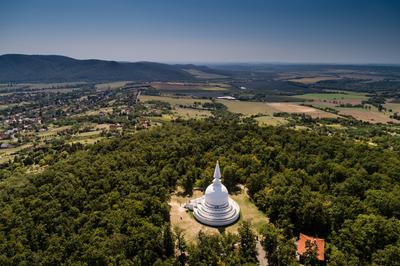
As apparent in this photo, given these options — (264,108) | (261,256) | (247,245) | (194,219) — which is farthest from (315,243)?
(264,108)

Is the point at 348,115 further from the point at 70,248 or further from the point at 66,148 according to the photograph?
the point at 70,248

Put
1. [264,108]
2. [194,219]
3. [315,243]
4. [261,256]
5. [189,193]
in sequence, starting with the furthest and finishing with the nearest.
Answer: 1. [264,108]
2. [189,193]
3. [194,219]
4. [261,256]
5. [315,243]

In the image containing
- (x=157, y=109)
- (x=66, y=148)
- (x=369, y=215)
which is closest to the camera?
(x=369, y=215)

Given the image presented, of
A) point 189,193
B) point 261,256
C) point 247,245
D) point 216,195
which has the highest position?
point 216,195

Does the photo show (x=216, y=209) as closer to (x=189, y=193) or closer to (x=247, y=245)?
(x=247, y=245)

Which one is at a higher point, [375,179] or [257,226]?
[375,179]

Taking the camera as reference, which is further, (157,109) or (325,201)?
(157,109)

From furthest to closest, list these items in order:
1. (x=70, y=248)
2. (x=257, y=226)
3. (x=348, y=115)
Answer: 1. (x=348, y=115)
2. (x=257, y=226)
3. (x=70, y=248)

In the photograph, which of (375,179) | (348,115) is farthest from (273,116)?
(375,179)

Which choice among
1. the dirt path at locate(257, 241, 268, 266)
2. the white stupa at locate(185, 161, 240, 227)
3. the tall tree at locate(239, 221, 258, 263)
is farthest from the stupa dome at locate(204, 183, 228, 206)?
the dirt path at locate(257, 241, 268, 266)
